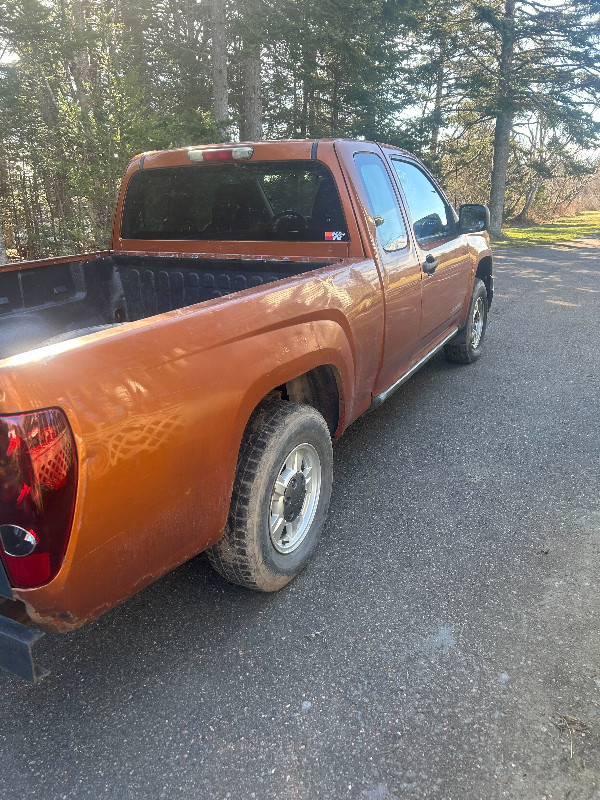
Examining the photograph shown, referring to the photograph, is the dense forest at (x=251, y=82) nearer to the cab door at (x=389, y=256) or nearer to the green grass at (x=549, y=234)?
the green grass at (x=549, y=234)

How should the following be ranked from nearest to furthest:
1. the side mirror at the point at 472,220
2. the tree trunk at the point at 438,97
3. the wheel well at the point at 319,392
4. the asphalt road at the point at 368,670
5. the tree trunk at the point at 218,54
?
1. the asphalt road at the point at 368,670
2. the wheel well at the point at 319,392
3. the side mirror at the point at 472,220
4. the tree trunk at the point at 218,54
5. the tree trunk at the point at 438,97

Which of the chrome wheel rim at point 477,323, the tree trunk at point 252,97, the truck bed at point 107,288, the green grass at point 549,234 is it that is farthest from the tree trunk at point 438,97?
the truck bed at point 107,288

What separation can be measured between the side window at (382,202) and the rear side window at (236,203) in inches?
10.3

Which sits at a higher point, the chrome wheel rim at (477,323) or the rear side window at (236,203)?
the rear side window at (236,203)

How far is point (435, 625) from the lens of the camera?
2.46 m

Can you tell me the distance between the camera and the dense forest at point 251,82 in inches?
388

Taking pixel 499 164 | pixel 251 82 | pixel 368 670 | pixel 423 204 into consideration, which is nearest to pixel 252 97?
pixel 251 82

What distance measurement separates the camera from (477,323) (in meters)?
5.98

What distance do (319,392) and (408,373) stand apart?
52.9 inches

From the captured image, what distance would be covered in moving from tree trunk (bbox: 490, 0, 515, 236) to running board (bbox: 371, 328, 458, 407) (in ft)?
50.7

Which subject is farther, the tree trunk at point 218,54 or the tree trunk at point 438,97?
the tree trunk at point 438,97

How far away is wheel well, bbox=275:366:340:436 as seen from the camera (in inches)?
112

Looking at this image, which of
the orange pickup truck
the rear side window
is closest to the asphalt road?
the orange pickup truck

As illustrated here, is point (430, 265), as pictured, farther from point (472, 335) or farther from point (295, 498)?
point (295, 498)
